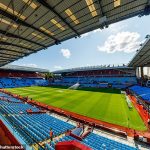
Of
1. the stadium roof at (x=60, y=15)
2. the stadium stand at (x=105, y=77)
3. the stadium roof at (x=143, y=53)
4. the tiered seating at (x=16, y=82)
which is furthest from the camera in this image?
the tiered seating at (x=16, y=82)

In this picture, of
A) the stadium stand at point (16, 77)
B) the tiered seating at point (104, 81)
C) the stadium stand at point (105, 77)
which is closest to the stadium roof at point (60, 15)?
the stadium stand at point (105, 77)

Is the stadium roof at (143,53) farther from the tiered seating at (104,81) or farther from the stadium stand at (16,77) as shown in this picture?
the stadium stand at (16,77)

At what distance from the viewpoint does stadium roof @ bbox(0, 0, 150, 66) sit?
28.6ft

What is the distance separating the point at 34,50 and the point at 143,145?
15.2m

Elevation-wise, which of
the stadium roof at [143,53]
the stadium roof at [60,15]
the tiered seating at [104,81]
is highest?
the stadium roof at [60,15]

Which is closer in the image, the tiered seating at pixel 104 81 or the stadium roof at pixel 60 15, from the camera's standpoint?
the stadium roof at pixel 60 15

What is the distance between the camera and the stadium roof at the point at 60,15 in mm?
8703

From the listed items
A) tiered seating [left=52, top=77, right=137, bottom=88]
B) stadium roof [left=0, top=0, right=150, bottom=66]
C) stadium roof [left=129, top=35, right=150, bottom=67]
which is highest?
stadium roof [left=0, top=0, right=150, bottom=66]

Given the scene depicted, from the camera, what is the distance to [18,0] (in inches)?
336

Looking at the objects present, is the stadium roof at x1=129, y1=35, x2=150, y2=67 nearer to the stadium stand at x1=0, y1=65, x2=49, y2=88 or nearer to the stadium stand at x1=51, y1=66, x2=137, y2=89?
the stadium stand at x1=51, y1=66, x2=137, y2=89

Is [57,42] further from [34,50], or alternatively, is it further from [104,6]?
[104,6]

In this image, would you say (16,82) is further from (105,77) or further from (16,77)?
(105,77)

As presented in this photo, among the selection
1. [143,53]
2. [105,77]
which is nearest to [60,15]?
[143,53]

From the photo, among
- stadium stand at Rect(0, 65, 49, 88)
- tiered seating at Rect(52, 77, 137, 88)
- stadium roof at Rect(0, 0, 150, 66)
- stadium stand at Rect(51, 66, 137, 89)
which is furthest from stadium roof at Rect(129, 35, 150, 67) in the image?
stadium stand at Rect(0, 65, 49, 88)
